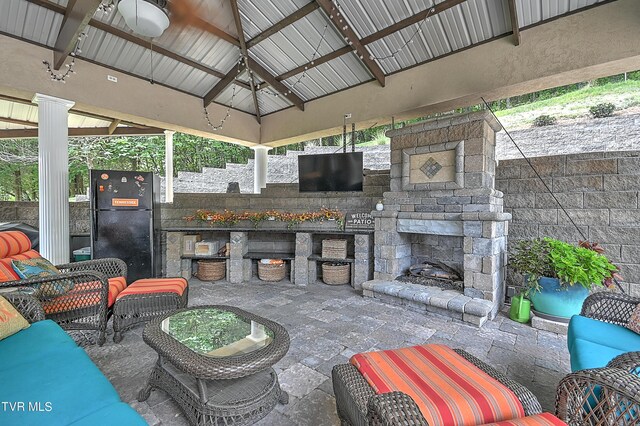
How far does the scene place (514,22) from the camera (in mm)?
3291

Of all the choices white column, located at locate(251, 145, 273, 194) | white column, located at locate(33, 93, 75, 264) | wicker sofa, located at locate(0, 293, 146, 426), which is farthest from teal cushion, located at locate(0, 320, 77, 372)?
white column, located at locate(251, 145, 273, 194)

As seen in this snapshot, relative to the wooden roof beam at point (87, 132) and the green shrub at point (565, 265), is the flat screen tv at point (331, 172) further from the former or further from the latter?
the wooden roof beam at point (87, 132)

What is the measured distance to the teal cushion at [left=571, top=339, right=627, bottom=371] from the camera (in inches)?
54.7

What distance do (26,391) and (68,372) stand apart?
0.48 ft

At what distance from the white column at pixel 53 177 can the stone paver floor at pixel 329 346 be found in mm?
2216

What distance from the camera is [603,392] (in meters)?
1.05

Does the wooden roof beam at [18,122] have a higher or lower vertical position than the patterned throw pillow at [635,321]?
higher

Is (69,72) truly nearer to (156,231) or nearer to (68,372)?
(156,231)

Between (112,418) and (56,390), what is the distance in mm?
368

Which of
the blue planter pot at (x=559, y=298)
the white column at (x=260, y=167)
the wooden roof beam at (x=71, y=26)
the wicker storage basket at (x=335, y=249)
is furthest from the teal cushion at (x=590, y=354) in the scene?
the white column at (x=260, y=167)

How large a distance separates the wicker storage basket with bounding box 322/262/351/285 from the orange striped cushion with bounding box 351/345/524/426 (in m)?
2.81

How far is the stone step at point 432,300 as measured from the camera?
2862mm

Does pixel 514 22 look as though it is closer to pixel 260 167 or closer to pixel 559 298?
pixel 559 298

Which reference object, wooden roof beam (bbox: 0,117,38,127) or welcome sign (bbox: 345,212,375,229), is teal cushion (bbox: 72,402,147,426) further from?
wooden roof beam (bbox: 0,117,38,127)
